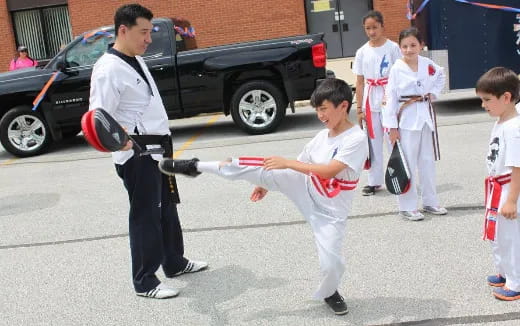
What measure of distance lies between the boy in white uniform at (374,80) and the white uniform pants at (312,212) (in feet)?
8.46

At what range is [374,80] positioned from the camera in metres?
6.18

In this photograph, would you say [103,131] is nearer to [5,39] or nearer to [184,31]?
[184,31]

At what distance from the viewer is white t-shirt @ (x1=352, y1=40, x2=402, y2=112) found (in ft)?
20.0

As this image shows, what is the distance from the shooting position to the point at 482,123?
965cm

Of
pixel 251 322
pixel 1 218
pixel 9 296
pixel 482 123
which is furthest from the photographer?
pixel 482 123

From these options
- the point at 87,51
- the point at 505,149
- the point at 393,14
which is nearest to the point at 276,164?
the point at 505,149

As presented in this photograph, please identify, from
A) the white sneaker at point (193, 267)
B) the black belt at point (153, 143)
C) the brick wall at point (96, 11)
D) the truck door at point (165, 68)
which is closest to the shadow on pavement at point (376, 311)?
the white sneaker at point (193, 267)

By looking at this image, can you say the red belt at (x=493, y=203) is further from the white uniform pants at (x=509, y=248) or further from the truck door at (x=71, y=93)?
the truck door at (x=71, y=93)

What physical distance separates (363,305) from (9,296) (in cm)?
251

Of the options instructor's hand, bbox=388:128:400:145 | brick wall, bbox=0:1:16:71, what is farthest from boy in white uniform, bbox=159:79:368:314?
brick wall, bbox=0:1:16:71

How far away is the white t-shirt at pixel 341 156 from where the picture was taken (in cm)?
354

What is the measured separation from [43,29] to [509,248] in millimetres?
21717

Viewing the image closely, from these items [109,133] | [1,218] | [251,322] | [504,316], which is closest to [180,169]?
[109,133]

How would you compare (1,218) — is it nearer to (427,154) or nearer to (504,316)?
(427,154)
